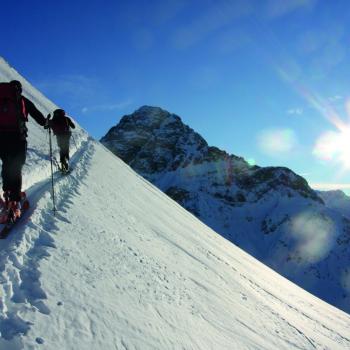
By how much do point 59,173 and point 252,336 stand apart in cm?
794

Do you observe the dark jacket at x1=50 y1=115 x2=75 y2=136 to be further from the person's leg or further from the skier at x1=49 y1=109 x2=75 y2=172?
the person's leg

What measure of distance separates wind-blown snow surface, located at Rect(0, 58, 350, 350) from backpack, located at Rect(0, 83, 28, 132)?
1432 mm

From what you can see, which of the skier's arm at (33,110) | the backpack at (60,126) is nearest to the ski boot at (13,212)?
the skier's arm at (33,110)

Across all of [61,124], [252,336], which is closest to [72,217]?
[252,336]

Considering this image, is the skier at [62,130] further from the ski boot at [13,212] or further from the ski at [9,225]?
the ski boot at [13,212]

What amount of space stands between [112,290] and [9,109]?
3.41 m

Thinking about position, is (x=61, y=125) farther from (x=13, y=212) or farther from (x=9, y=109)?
(x=13, y=212)

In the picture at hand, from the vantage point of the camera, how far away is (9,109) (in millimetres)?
7355

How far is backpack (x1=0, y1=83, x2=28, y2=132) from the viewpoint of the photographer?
732 cm

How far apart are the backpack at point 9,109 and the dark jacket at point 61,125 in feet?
26.9

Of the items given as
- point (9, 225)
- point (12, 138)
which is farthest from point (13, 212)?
point (12, 138)

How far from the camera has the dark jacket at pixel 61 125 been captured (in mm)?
15562

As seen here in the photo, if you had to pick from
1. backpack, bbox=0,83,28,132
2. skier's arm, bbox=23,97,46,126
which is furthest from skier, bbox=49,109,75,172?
backpack, bbox=0,83,28,132

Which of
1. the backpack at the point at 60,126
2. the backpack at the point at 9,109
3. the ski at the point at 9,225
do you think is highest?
the backpack at the point at 60,126
